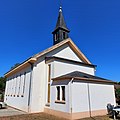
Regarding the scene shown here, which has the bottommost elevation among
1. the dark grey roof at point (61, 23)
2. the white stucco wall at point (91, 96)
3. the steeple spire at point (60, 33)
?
the white stucco wall at point (91, 96)

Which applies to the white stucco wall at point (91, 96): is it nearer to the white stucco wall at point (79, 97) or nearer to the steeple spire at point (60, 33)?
the white stucco wall at point (79, 97)

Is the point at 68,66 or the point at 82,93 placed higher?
the point at 68,66

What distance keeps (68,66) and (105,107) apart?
5.44 metres

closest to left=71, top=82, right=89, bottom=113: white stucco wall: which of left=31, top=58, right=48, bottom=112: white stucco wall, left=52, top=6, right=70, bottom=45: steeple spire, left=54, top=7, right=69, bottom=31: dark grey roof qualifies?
left=31, top=58, right=48, bottom=112: white stucco wall

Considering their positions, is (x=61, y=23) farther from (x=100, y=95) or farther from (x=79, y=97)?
(x=79, y=97)

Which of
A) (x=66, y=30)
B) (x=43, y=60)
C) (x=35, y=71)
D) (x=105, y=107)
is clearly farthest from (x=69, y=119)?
(x=66, y=30)

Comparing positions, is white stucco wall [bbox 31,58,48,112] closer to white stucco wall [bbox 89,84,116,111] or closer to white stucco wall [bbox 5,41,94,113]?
white stucco wall [bbox 5,41,94,113]

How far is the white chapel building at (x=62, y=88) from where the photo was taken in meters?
10.7

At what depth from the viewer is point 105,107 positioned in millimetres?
12516

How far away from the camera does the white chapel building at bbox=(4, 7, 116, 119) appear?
1073 cm

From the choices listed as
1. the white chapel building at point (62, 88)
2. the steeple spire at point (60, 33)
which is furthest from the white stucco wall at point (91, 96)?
the steeple spire at point (60, 33)

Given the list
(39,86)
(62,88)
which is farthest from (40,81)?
(62,88)

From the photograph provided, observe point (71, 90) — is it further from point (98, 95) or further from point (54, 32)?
point (54, 32)

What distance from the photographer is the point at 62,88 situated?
11.5 m
